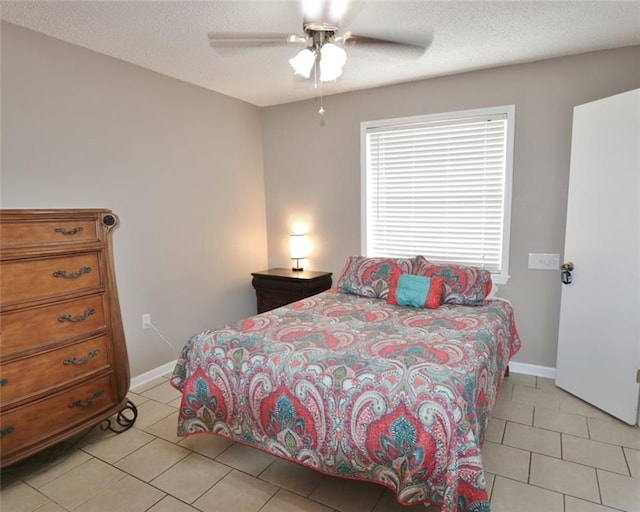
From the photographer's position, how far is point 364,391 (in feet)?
5.52

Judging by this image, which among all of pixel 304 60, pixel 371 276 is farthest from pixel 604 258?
pixel 304 60

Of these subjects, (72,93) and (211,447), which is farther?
(72,93)

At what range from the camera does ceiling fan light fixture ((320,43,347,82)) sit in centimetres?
198

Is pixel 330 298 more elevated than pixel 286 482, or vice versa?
pixel 330 298

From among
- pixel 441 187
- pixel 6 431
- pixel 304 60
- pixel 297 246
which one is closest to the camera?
pixel 6 431

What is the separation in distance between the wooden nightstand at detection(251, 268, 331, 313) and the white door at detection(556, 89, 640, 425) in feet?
6.74

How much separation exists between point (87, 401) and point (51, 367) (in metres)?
0.32

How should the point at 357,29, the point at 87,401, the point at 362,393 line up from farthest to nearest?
the point at 357,29 < the point at 87,401 < the point at 362,393

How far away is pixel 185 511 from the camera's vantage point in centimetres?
183

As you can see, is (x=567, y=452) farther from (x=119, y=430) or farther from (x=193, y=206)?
(x=193, y=206)

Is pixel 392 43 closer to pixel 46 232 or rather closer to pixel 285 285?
pixel 46 232

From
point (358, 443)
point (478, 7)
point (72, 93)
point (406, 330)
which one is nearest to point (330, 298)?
point (406, 330)

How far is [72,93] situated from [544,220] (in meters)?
3.54

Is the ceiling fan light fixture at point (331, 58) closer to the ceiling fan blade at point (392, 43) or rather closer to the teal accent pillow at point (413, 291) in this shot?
the ceiling fan blade at point (392, 43)
